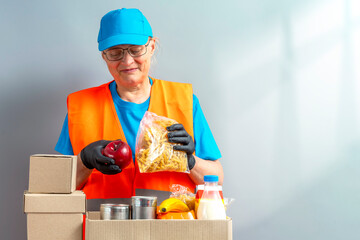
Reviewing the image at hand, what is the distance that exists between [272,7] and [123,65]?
92 cm

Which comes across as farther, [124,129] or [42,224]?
[124,129]

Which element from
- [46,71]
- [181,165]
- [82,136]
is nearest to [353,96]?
[181,165]

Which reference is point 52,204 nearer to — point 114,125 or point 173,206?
point 173,206

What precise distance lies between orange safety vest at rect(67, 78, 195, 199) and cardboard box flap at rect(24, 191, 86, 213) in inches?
22.5

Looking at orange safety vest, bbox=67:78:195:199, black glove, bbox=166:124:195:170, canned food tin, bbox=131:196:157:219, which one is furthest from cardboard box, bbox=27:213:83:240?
orange safety vest, bbox=67:78:195:199

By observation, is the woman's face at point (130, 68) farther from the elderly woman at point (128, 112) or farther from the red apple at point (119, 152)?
the red apple at point (119, 152)

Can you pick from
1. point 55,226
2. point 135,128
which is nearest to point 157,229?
point 55,226

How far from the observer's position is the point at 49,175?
3.77 ft

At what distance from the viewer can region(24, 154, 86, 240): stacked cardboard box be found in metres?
1.12

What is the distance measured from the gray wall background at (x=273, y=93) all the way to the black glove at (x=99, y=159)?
64 cm

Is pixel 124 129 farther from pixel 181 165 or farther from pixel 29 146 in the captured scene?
pixel 29 146

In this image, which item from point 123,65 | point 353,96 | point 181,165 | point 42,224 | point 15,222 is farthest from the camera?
point 353,96

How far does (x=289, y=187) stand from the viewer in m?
2.10

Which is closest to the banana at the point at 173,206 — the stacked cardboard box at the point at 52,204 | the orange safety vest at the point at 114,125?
the stacked cardboard box at the point at 52,204
